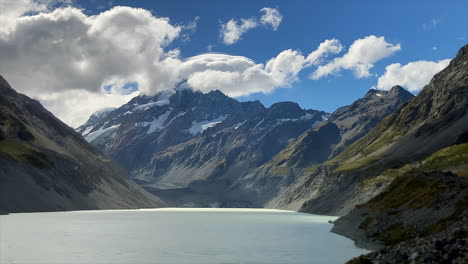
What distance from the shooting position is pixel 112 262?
58.0 meters

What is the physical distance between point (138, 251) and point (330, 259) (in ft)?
92.9

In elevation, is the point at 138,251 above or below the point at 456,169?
below

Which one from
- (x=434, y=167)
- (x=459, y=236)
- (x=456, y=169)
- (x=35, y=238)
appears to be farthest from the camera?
(x=434, y=167)

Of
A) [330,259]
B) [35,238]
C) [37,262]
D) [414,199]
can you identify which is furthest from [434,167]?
[37,262]

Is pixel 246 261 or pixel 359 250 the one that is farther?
pixel 359 250

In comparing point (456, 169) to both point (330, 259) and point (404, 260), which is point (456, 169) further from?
point (404, 260)

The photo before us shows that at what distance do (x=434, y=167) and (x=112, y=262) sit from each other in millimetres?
152231

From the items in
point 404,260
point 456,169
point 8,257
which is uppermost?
point 456,169

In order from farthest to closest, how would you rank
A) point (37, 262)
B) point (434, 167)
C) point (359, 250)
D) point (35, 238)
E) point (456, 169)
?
point (434, 167), point (456, 169), point (35, 238), point (359, 250), point (37, 262)

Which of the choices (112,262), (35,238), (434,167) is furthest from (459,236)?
(434,167)

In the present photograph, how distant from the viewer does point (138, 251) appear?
7050cm

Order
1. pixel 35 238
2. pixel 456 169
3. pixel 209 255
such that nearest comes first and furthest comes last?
1. pixel 209 255
2. pixel 35 238
3. pixel 456 169

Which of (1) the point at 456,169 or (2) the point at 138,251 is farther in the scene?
(1) the point at 456,169

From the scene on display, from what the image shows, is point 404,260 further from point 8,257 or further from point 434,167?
point 434,167
